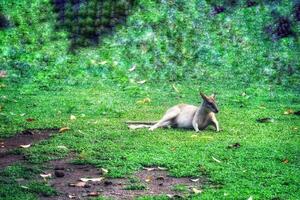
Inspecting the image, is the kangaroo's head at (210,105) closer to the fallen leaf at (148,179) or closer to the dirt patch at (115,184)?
the dirt patch at (115,184)

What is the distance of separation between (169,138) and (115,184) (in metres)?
2.42

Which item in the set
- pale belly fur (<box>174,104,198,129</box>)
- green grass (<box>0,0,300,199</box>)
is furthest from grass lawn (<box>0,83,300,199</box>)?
pale belly fur (<box>174,104,198,129</box>)

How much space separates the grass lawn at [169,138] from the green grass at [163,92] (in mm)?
16

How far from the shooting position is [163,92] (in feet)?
43.3

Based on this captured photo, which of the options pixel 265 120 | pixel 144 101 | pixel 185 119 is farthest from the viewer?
pixel 144 101

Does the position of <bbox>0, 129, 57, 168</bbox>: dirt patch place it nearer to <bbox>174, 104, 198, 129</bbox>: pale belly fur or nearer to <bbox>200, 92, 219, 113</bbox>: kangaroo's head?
<bbox>174, 104, 198, 129</bbox>: pale belly fur

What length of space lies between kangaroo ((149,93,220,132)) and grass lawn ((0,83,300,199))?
0.20m

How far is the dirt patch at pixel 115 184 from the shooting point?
6.44 m

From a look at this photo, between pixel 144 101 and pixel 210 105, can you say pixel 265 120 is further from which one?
pixel 144 101

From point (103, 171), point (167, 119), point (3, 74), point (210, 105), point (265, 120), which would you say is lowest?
point (3, 74)

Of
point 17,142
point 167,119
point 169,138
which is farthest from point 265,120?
point 17,142

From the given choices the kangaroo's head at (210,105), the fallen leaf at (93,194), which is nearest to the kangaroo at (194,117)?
the kangaroo's head at (210,105)

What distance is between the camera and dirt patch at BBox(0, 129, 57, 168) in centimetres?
790

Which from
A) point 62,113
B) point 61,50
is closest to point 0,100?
point 62,113
